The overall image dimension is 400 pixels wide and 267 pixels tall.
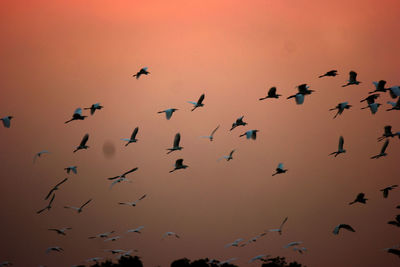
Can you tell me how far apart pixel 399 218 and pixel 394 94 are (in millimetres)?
4292

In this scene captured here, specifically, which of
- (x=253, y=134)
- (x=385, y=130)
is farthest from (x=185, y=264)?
(x=385, y=130)

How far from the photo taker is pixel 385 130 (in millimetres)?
18172

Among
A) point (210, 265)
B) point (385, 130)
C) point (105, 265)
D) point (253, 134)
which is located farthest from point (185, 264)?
point (385, 130)

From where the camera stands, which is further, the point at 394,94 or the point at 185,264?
the point at 185,264

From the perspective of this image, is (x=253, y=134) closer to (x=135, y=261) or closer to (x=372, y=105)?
(x=372, y=105)

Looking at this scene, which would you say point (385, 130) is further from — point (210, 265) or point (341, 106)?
point (210, 265)

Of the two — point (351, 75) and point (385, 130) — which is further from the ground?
point (351, 75)

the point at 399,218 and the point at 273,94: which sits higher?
the point at 273,94

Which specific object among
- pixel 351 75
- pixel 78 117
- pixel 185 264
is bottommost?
pixel 185 264

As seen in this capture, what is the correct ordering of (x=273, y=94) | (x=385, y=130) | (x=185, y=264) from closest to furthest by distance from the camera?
1. (x=273, y=94)
2. (x=385, y=130)
3. (x=185, y=264)

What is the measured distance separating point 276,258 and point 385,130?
512 inches

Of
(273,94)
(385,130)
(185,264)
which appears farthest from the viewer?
(185,264)

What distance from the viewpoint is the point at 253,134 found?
18406mm

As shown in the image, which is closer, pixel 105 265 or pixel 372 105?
pixel 372 105
